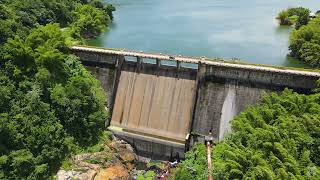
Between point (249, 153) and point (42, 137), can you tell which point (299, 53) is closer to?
point (249, 153)

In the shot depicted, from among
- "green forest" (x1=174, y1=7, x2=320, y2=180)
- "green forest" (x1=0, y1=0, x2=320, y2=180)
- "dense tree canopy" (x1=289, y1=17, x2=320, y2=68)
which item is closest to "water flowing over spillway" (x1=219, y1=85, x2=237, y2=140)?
"green forest" (x1=0, y1=0, x2=320, y2=180)

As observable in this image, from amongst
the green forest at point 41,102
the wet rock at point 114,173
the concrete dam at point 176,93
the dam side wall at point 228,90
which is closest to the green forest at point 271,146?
the dam side wall at point 228,90

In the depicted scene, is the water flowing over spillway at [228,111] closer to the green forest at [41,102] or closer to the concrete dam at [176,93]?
the concrete dam at [176,93]

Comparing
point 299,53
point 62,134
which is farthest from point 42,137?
point 299,53

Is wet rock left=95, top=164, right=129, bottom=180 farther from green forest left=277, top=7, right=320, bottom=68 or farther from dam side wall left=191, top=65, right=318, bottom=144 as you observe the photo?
green forest left=277, top=7, right=320, bottom=68

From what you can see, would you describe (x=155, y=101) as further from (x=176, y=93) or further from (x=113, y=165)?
(x=113, y=165)
